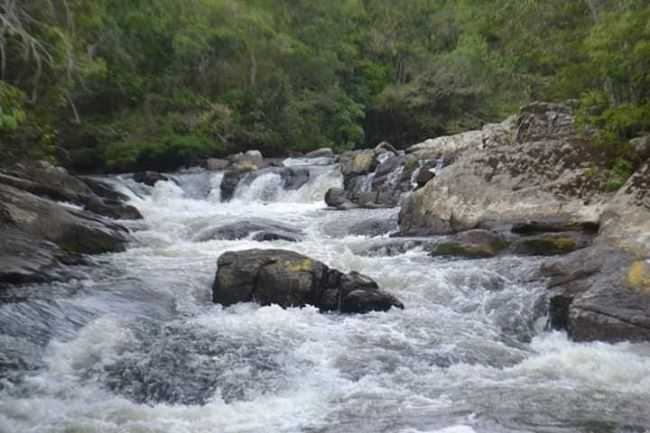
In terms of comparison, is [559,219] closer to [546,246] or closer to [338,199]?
[546,246]

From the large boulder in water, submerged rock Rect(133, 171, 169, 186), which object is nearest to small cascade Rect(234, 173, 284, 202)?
submerged rock Rect(133, 171, 169, 186)

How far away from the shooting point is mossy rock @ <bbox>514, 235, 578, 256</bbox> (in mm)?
10367

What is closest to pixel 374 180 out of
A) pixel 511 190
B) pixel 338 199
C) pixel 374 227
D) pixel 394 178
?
pixel 394 178

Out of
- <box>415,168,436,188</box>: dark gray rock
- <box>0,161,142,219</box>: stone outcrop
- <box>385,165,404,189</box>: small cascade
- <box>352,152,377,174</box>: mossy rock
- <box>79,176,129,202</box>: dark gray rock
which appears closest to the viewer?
<box>0,161,142,219</box>: stone outcrop

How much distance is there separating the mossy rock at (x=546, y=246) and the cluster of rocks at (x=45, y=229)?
6867 millimetres

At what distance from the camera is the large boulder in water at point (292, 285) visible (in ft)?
28.7

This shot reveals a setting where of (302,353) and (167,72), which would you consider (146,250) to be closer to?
(302,353)

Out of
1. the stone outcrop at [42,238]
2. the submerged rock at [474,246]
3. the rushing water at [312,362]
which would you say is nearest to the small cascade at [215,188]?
the stone outcrop at [42,238]

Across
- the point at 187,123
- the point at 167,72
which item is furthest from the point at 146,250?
the point at 167,72

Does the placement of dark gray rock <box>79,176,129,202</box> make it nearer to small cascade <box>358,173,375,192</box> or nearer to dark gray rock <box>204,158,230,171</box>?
dark gray rock <box>204,158,230,171</box>

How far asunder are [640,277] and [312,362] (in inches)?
153

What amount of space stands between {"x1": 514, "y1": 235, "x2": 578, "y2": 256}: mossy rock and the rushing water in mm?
456

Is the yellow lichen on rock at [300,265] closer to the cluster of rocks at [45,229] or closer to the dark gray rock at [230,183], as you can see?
the cluster of rocks at [45,229]

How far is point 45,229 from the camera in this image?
11727 millimetres
